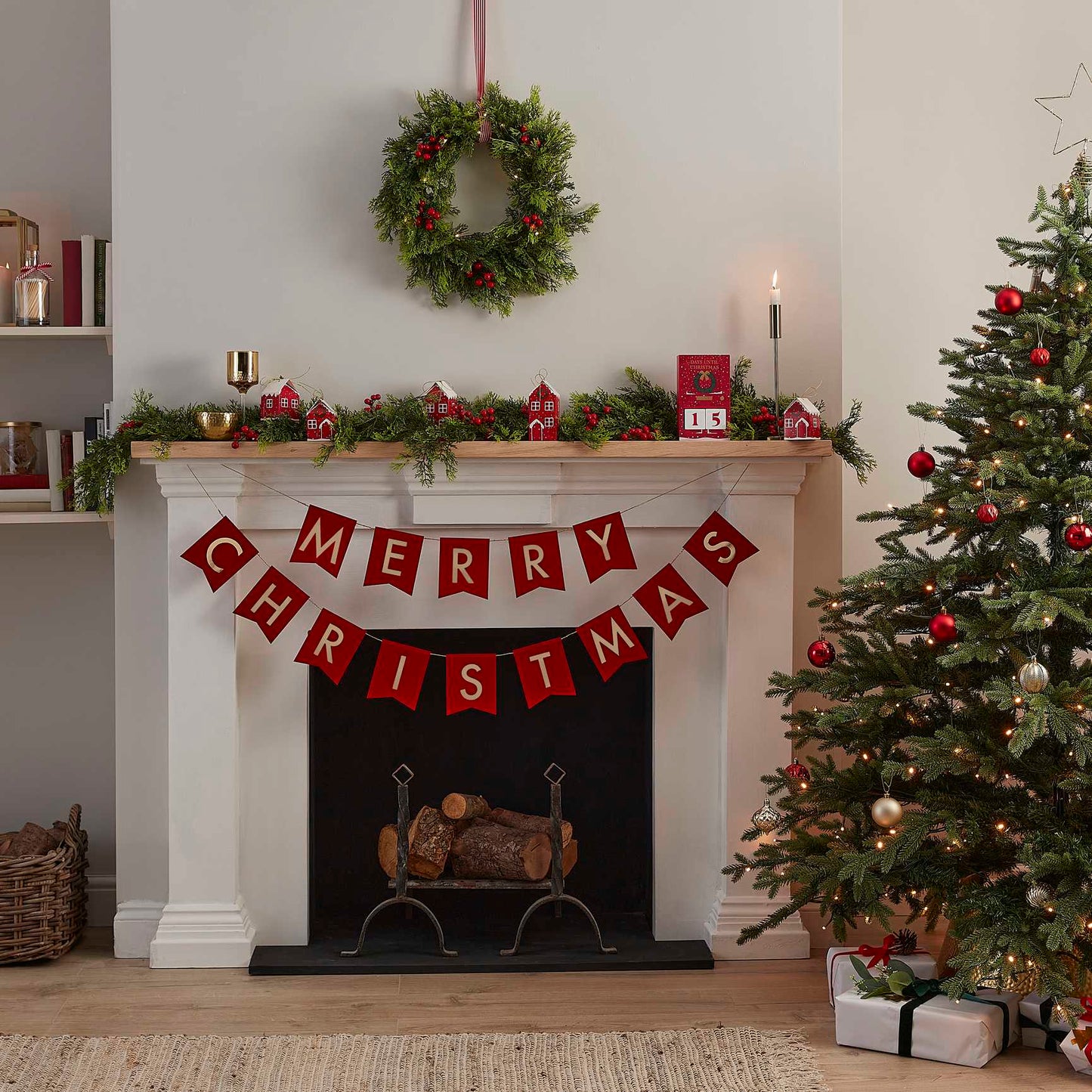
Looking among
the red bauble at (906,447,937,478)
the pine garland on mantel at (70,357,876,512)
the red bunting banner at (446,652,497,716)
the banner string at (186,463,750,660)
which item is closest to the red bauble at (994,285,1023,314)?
the red bauble at (906,447,937,478)

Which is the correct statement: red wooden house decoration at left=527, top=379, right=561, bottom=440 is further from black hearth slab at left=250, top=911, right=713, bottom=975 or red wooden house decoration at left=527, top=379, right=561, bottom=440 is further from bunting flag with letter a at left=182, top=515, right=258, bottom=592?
black hearth slab at left=250, top=911, right=713, bottom=975

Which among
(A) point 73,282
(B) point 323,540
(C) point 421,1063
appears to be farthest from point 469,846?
(A) point 73,282

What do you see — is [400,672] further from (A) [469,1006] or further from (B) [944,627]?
(B) [944,627]

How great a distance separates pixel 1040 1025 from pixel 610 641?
4.22 feet

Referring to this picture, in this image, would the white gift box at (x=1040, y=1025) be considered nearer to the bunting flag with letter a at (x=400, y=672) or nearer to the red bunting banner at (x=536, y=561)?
the red bunting banner at (x=536, y=561)

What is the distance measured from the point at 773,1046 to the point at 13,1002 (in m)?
1.77

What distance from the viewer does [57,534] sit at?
3.26 meters

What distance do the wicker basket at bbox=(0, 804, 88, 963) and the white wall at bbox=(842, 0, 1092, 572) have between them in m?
2.30

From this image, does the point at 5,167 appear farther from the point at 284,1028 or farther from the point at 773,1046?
the point at 773,1046

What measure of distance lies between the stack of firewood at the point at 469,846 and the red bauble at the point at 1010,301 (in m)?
1.69

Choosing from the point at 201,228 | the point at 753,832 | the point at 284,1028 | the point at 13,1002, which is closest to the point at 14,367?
the point at 201,228

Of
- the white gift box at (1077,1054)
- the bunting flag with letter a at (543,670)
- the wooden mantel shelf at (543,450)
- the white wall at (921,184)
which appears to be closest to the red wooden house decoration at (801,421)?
the wooden mantel shelf at (543,450)

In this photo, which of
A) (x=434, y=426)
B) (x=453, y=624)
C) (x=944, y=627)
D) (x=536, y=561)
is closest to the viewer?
(x=944, y=627)

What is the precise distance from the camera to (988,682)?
7.50 feet
